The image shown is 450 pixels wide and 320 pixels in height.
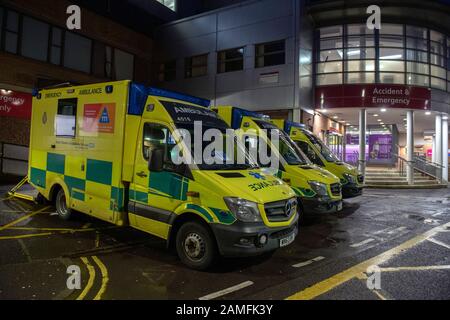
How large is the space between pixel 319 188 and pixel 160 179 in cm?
406

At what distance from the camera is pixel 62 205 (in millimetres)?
7844

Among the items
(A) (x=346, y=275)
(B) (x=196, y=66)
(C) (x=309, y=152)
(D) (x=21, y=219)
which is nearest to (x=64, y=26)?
(B) (x=196, y=66)

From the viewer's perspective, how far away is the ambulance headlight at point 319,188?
25.8ft

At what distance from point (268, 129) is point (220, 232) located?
4.78 meters

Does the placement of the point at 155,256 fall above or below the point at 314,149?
A: below

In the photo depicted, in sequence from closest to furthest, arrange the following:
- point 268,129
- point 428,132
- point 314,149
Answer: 1. point 268,129
2. point 314,149
3. point 428,132

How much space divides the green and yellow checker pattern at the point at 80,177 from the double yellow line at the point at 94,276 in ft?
3.41

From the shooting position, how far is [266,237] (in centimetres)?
489

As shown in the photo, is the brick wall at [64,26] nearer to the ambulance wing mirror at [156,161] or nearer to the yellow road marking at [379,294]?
the ambulance wing mirror at [156,161]

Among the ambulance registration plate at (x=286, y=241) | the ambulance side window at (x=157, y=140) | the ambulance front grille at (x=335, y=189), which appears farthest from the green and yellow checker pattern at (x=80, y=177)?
the ambulance front grille at (x=335, y=189)
